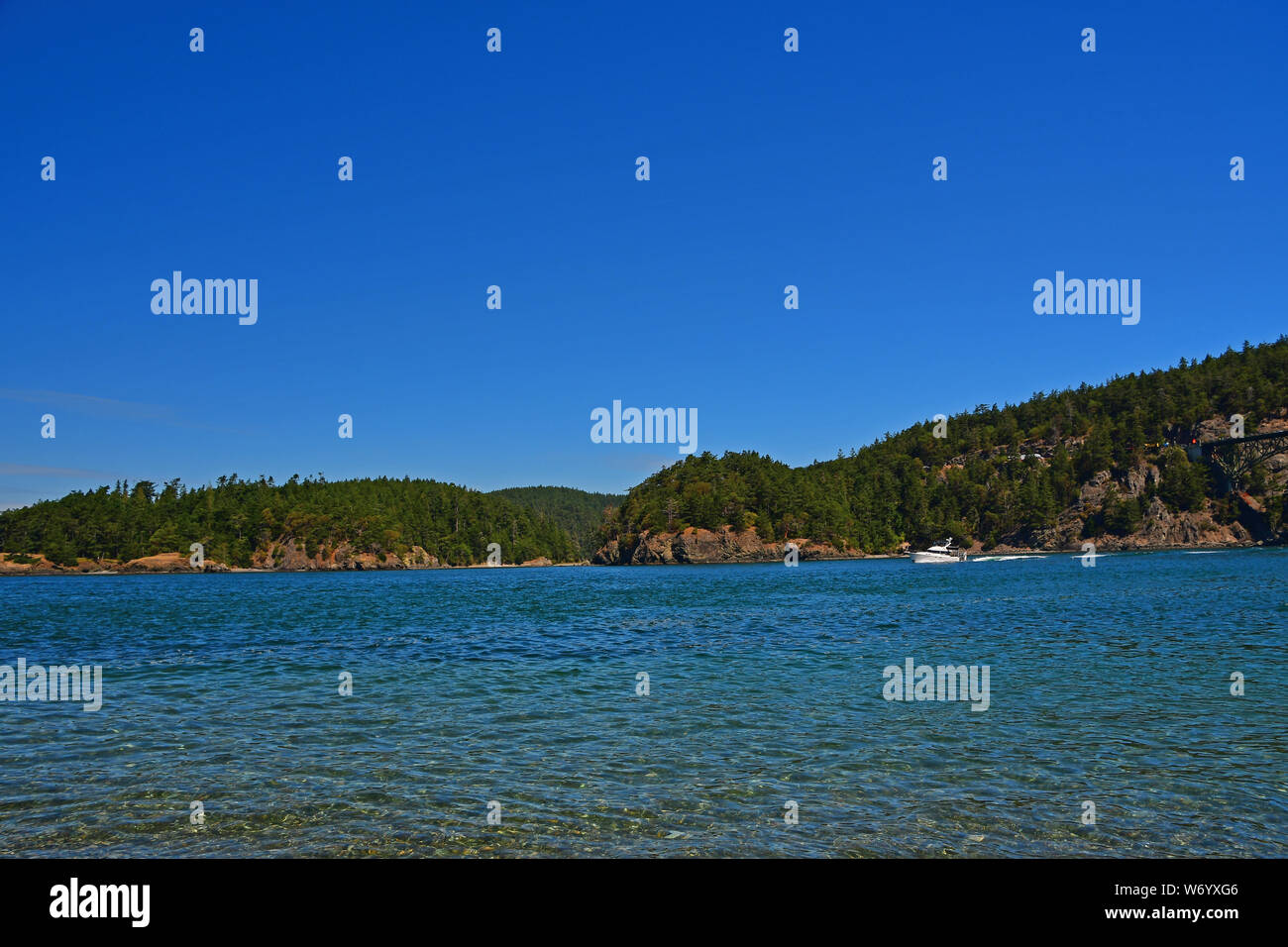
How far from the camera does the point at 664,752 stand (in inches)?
693

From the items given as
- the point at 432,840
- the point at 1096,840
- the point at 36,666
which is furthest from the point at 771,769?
the point at 36,666

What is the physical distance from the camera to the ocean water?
12523mm

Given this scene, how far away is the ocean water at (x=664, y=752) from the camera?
12.5 meters

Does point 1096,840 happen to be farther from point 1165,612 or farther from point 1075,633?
point 1165,612
